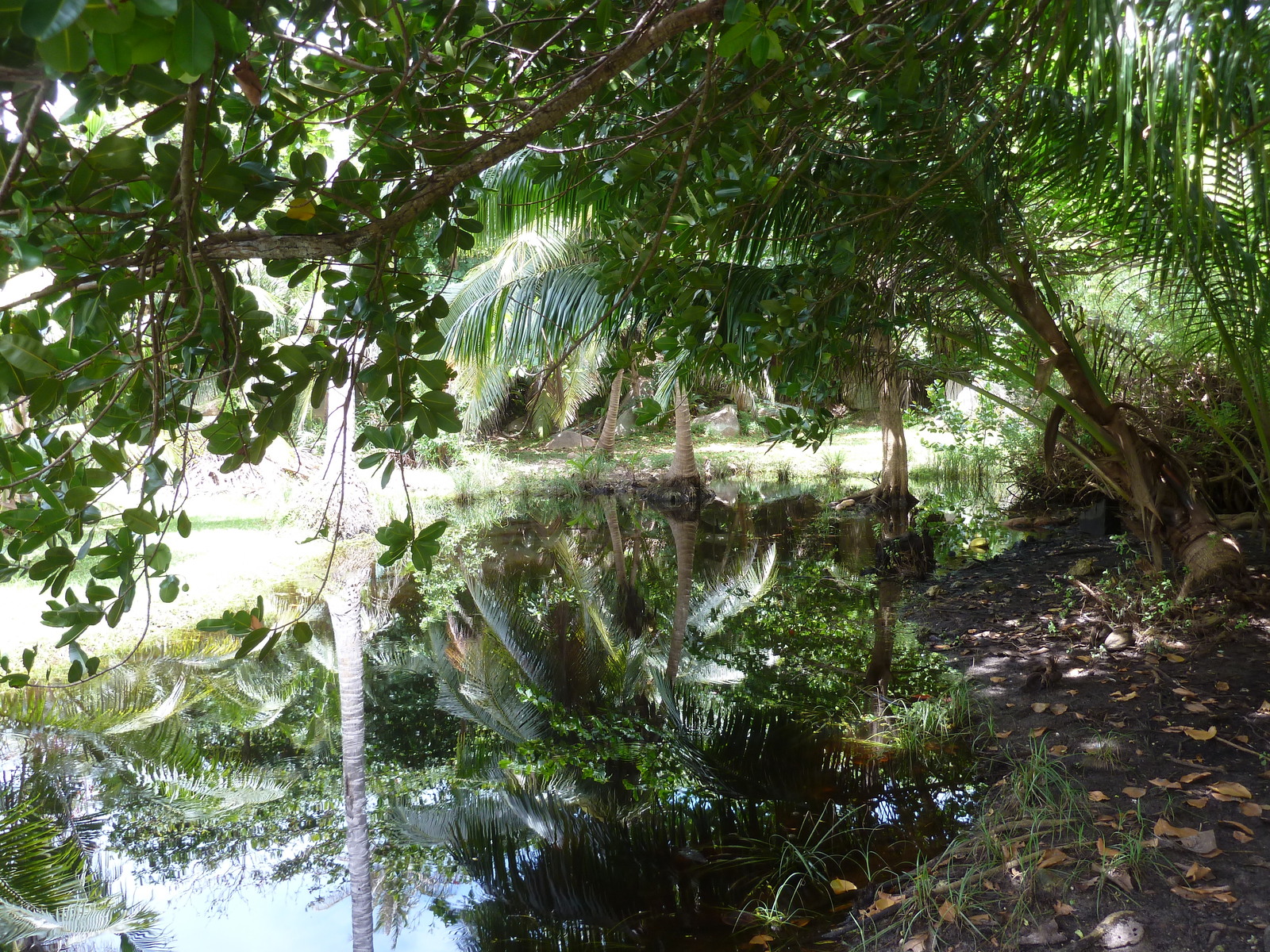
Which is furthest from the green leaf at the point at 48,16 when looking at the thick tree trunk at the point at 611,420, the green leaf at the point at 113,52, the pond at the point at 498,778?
the thick tree trunk at the point at 611,420

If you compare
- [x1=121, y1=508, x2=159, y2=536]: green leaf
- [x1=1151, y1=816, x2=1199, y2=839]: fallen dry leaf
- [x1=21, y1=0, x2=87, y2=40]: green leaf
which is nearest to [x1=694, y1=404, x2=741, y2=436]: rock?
[x1=1151, y1=816, x2=1199, y2=839]: fallen dry leaf

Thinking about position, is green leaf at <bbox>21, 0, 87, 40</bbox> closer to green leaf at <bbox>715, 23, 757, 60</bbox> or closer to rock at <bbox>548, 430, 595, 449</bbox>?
green leaf at <bbox>715, 23, 757, 60</bbox>

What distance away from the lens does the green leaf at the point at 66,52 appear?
2.50 ft

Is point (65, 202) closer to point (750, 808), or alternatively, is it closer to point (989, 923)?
point (989, 923)

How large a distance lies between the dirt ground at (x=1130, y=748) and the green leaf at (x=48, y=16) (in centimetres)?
296

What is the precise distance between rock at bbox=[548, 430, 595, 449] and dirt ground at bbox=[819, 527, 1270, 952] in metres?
12.6

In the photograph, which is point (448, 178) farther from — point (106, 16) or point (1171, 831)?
point (1171, 831)

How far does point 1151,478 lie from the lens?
17.4 ft

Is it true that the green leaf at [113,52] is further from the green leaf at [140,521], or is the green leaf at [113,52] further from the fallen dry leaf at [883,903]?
the fallen dry leaf at [883,903]

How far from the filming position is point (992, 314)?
23.4 ft

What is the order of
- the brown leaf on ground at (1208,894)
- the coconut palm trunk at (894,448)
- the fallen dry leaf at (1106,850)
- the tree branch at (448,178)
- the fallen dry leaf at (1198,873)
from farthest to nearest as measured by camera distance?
the coconut palm trunk at (894,448) → the fallen dry leaf at (1106,850) → the fallen dry leaf at (1198,873) → the brown leaf on ground at (1208,894) → the tree branch at (448,178)

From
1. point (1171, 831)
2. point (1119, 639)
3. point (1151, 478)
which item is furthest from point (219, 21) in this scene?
point (1151, 478)

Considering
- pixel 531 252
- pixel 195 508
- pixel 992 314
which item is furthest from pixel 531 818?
pixel 195 508

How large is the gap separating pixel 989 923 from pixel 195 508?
39.6 feet
